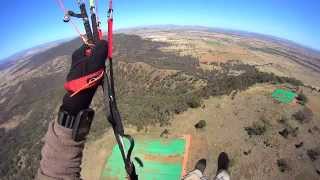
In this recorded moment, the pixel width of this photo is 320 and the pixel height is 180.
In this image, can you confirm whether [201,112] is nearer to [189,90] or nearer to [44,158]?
[189,90]

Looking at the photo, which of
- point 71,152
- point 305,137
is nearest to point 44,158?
point 71,152

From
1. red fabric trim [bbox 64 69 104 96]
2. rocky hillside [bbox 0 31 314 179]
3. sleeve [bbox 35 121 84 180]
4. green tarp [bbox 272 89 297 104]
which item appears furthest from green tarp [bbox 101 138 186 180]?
red fabric trim [bbox 64 69 104 96]

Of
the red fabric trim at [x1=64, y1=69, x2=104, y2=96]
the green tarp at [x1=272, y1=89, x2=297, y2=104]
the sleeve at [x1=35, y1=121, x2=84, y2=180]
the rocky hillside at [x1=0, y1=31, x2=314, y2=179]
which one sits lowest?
the rocky hillside at [x1=0, y1=31, x2=314, y2=179]

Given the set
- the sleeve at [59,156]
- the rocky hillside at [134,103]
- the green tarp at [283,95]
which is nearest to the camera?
the sleeve at [59,156]

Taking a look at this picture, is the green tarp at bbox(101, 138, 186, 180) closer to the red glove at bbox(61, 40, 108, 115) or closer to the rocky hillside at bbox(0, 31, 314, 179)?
the rocky hillside at bbox(0, 31, 314, 179)

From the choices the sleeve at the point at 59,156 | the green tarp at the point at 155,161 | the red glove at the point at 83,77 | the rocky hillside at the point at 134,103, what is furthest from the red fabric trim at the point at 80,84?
the rocky hillside at the point at 134,103

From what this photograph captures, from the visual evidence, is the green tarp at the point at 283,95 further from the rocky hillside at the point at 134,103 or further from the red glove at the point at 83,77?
the red glove at the point at 83,77

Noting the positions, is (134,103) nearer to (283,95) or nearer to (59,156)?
(283,95)
